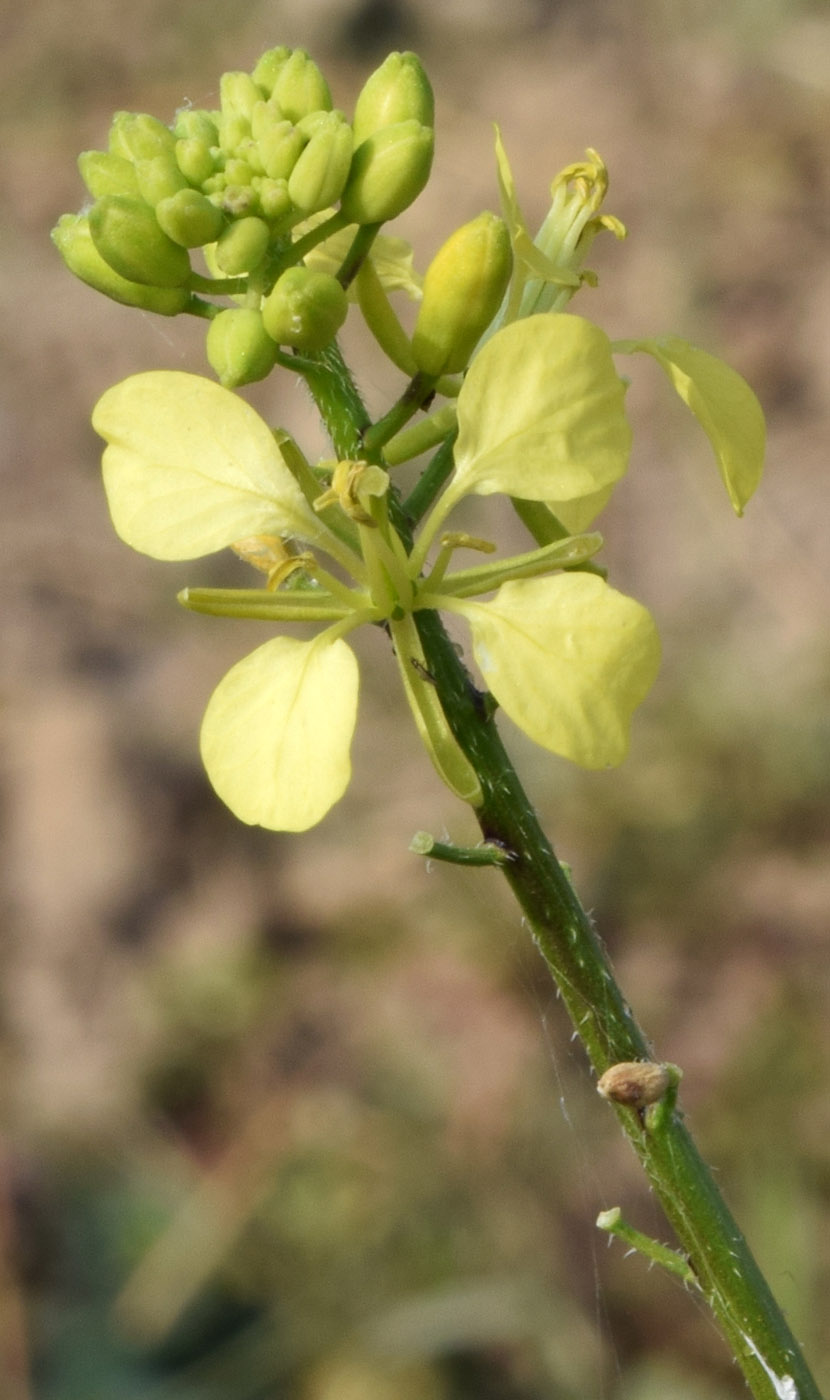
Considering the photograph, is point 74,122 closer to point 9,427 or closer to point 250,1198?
point 9,427

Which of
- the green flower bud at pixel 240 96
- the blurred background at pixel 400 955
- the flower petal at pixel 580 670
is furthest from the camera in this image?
the blurred background at pixel 400 955

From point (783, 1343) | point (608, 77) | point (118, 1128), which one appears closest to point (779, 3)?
point (608, 77)

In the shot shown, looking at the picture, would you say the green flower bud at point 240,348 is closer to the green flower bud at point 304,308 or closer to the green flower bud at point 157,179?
the green flower bud at point 304,308

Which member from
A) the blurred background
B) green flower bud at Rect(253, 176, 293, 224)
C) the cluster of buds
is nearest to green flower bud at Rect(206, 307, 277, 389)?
the cluster of buds

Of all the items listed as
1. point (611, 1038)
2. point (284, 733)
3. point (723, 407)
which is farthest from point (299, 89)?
point (611, 1038)

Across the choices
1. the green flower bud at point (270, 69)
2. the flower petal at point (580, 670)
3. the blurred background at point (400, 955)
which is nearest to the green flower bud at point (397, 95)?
the green flower bud at point (270, 69)

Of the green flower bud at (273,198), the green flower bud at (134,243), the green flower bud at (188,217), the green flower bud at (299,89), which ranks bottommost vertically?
the green flower bud at (134,243)
